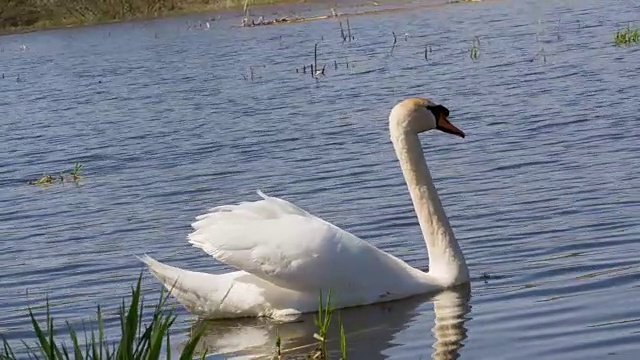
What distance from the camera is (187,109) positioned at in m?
21.1

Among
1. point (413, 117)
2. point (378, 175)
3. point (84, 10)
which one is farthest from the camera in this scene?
point (84, 10)

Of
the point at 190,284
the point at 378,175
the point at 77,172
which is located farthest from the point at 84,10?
the point at 190,284

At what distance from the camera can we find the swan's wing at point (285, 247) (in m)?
7.19

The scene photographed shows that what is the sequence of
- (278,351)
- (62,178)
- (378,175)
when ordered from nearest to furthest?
1. (278,351)
2. (378,175)
3. (62,178)

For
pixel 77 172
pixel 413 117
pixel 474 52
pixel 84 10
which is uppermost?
pixel 413 117

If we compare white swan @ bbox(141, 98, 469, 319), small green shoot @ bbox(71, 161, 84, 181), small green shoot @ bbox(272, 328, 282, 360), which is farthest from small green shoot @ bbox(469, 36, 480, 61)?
small green shoot @ bbox(272, 328, 282, 360)

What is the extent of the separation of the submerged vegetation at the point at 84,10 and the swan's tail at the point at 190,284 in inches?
1875

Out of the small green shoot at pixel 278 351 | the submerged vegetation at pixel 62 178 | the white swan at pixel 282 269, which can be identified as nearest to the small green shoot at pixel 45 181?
the submerged vegetation at pixel 62 178

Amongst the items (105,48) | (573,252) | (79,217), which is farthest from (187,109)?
(105,48)

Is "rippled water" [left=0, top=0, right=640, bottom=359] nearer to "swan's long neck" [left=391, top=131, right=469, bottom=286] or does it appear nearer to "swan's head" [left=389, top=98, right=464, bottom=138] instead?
"swan's long neck" [left=391, top=131, right=469, bottom=286]

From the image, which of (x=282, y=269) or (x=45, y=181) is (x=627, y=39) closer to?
(x=45, y=181)

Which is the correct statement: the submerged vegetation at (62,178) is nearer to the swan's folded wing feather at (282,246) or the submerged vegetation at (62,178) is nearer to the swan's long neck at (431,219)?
the swan's long neck at (431,219)

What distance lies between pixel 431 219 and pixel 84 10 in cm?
4983

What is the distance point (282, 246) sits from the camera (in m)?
7.19
